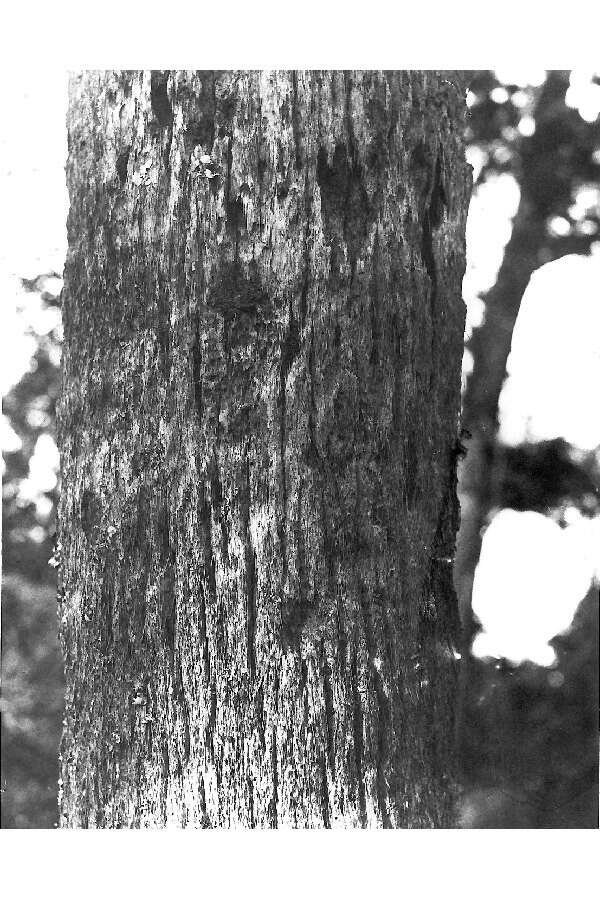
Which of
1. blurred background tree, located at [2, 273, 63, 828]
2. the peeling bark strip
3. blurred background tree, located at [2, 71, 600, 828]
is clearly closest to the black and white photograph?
the peeling bark strip

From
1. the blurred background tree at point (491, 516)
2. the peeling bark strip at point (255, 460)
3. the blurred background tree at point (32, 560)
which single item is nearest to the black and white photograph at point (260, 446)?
the peeling bark strip at point (255, 460)

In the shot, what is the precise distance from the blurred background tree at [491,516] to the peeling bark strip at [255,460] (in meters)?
1.38

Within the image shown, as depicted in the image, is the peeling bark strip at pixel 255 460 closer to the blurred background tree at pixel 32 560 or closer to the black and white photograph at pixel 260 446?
the black and white photograph at pixel 260 446

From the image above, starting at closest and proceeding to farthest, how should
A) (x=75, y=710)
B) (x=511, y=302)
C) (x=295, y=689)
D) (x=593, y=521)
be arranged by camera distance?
(x=295, y=689)
(x=75, y=710)
(x=593, y=521)
(x=511, y=302)

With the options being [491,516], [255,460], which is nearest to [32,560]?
[255,460]

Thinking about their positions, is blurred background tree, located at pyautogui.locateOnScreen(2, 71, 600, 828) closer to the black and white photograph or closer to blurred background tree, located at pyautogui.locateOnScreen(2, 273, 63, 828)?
blurred background tree, located at pyautogui.locateOnScreen(2, 273, 63, 828)

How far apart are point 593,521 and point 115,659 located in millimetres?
2272

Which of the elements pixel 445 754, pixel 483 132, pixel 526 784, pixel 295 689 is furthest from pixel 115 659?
pixel 483 132

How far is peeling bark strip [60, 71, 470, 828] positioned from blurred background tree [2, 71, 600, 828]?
1377mm

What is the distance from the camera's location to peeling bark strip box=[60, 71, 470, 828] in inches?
45.4

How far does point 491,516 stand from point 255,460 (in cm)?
245

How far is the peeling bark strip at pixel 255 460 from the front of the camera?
1.15 meters

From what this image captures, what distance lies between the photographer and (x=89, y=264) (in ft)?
4.18

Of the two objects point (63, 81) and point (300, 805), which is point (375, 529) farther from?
point (63, 81)
